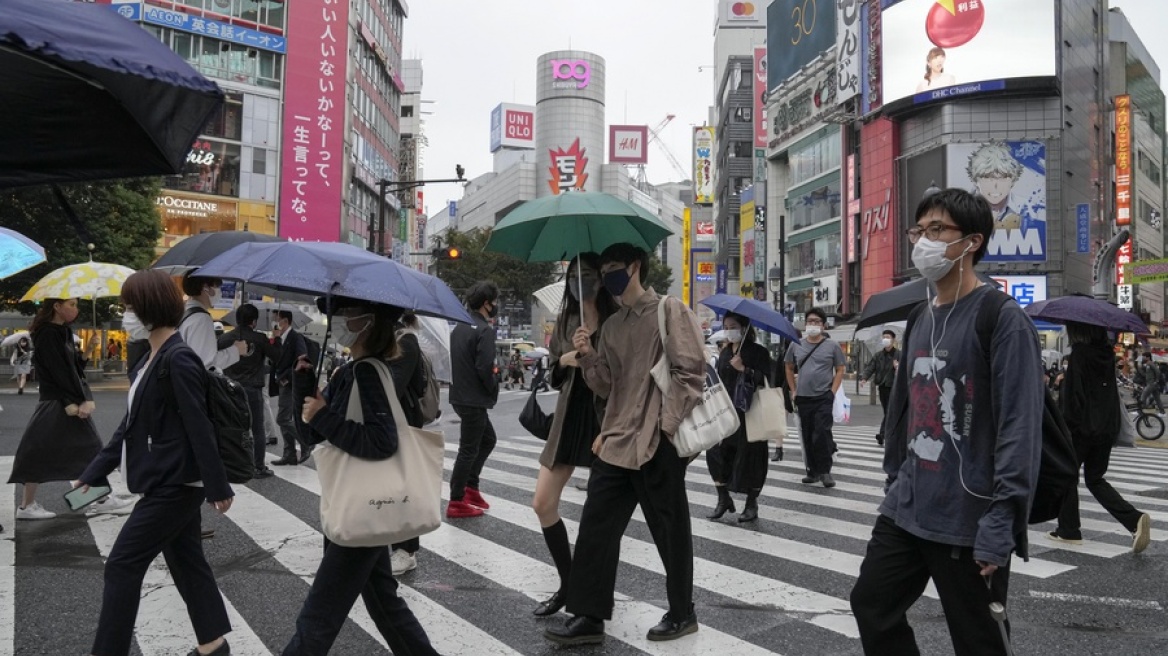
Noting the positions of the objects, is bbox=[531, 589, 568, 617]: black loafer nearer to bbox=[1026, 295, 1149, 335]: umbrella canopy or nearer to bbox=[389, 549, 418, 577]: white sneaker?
bbox=[389, 549, 418, 577]: white sneaker

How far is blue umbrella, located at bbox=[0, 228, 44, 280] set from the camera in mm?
7020

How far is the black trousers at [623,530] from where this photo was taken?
4145 mm

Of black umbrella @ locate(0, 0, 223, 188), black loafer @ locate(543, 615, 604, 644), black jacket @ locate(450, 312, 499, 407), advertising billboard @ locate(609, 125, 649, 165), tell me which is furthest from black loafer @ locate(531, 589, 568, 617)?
advertising billboard @ locate(609, 125, 649, 165)

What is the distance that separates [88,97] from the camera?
274 centimetres

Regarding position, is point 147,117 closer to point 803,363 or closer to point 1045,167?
point 803,363

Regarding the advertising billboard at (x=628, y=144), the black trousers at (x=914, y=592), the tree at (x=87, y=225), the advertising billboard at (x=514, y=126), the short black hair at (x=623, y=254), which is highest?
the advertising billboard at (x=514, y=126)

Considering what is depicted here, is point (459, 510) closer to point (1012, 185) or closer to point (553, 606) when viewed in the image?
point (553, 606)

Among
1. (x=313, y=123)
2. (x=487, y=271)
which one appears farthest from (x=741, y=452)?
(x=487, y=271)

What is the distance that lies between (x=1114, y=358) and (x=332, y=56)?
46120 millimetres

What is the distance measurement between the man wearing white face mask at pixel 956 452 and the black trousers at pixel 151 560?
98.3 inches

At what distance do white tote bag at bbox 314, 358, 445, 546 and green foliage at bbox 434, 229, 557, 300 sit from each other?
48.4 meters

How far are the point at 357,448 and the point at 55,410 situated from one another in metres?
4.51

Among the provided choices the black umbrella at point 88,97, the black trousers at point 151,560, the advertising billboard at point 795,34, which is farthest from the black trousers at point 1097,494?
the advertising billboard at point 795,34

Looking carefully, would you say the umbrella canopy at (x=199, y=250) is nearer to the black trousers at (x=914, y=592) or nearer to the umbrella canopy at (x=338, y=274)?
the umbrella canopy at (x=338, y=274)
